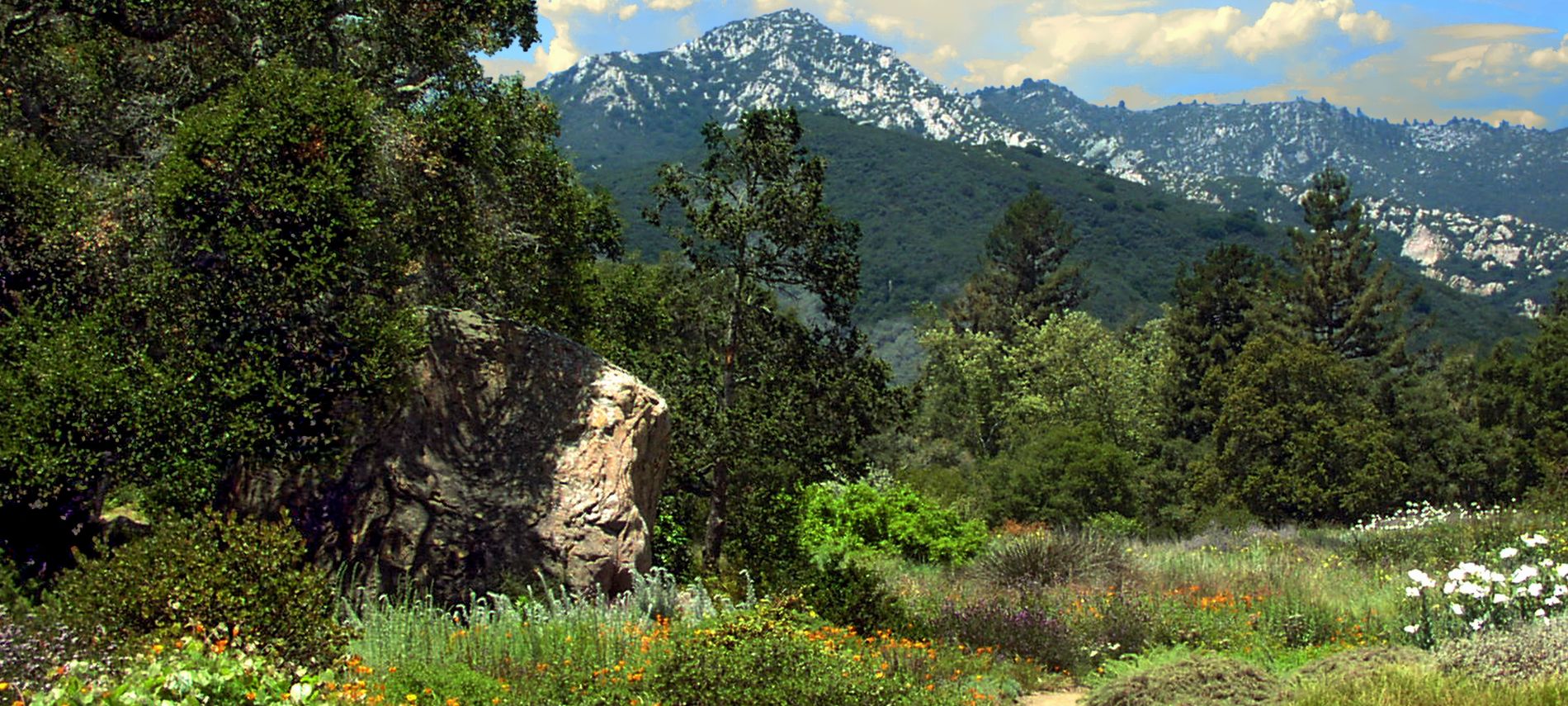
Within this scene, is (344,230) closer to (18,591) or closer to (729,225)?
(18,591)

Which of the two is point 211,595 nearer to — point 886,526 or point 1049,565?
point 1049,565

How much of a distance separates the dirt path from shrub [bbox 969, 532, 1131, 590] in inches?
131

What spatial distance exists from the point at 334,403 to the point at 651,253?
70.6 metres

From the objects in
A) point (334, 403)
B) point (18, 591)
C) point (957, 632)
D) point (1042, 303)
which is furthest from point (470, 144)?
point (1042, 303)

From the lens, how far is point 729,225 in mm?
14188

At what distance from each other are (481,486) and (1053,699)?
16.8ft

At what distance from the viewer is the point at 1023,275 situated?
59.6 meters

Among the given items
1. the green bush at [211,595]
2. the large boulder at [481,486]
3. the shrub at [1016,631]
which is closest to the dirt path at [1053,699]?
the shrub at [1016,631]

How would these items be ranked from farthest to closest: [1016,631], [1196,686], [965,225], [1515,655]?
[965,225] < [1016,631] < [1515,655] < [1196,686]

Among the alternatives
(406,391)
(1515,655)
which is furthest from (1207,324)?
(406,391)

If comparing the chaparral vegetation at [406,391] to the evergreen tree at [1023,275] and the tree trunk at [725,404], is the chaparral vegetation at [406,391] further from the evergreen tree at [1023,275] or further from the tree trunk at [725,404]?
the evergreen tree at [1023,275]

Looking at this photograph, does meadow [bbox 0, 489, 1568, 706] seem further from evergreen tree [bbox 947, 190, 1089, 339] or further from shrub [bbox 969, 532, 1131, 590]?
evergreen tree [bbox 947, 190, 1089, 339]

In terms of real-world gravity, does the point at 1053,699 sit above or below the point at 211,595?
below

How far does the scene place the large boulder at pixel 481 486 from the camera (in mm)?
10234
